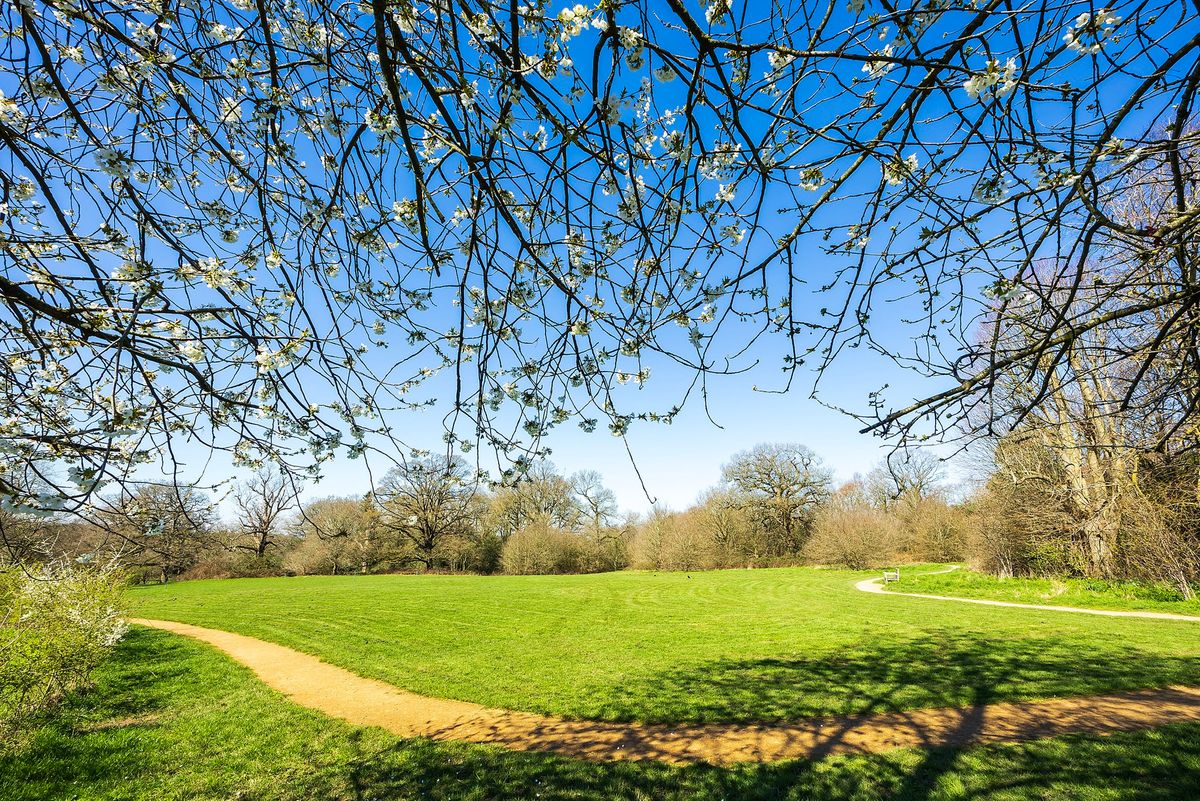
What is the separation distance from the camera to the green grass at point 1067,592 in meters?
11.1

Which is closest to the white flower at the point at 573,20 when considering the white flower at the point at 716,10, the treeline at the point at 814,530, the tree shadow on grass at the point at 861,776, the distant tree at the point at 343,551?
the white flower at the point at 716,10

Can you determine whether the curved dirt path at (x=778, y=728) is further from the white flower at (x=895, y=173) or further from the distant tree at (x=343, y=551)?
the distant tree at (x=343, y=551)

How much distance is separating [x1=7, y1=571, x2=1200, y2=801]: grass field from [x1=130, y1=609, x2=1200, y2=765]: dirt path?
0.25 metres

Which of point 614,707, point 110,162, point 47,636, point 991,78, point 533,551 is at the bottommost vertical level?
point 614,707

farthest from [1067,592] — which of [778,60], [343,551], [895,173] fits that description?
[343,551]

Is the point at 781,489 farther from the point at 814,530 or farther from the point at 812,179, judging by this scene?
the point at 812,179

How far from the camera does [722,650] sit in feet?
27.9

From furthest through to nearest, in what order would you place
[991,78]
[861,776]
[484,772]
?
[484,772] → [861,776] → [991,78]

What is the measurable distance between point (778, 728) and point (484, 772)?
9.54 ft

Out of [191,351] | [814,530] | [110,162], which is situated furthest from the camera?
[814,530]

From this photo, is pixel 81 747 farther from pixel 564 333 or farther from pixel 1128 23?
pixel 1128 23

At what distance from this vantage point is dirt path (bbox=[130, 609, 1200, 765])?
456 centimetres

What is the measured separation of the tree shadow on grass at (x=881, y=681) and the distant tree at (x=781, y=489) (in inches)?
1012

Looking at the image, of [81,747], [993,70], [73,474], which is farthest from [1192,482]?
[81,747]
